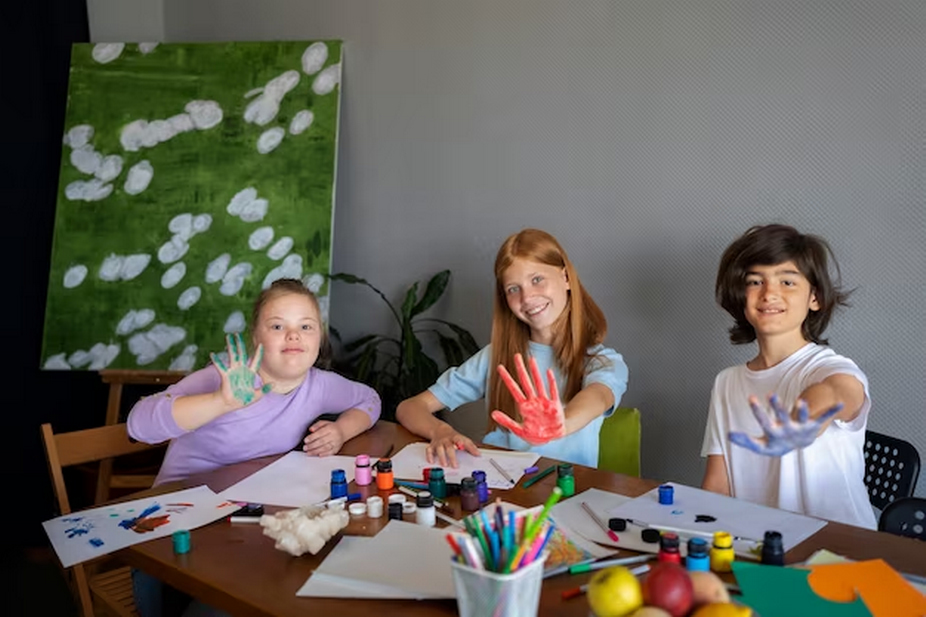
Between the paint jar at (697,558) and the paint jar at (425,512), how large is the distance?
398 mm

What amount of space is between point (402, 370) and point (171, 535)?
1727 mm

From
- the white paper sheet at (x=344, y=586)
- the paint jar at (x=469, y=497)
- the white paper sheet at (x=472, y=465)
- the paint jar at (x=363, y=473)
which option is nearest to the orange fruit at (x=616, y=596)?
the white paper sheet at (x=344, y=586)

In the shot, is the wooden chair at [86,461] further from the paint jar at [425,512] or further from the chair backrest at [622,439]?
the chair backrest at [622,439]

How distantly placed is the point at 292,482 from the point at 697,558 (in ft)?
2.59

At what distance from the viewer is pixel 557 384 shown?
201cm

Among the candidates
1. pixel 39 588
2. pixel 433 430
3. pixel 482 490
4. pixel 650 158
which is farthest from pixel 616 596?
pixel 39 588

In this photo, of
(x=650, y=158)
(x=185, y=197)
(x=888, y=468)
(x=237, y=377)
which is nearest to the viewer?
(x=237, y=377)

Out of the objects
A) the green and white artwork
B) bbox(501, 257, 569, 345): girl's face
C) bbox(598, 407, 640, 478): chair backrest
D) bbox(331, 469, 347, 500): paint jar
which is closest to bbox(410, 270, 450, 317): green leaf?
the green and white artwork

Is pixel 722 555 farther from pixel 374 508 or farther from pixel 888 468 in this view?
pixel 888 468

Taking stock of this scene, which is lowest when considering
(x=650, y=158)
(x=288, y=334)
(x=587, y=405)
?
(x=587, y=405)

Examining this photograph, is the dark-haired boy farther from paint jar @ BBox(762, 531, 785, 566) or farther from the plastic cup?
the plastic cup

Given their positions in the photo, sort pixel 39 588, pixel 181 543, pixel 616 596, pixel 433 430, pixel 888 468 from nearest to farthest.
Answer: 1. pixel 616 596
2. pixel 181 543
3. pixel 888 468
4. pixel 433 430
5. pixel 39 588

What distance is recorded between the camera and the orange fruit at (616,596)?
81cm

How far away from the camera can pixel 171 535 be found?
4.27 ft
